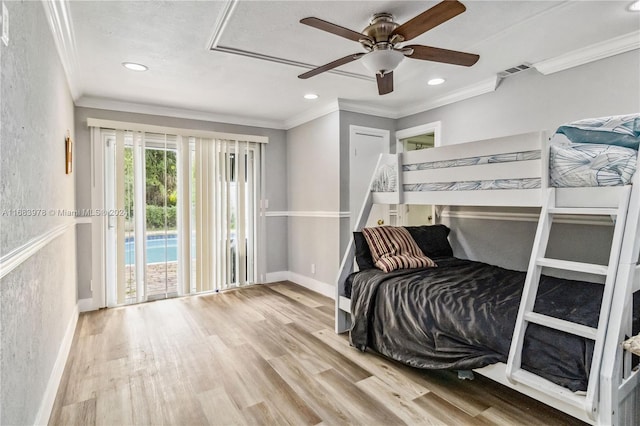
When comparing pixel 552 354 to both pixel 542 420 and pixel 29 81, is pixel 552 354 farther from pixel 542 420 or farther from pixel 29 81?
pixel 29 81

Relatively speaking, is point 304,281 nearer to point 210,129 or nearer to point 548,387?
point 210,129

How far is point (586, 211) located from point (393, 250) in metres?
1.52

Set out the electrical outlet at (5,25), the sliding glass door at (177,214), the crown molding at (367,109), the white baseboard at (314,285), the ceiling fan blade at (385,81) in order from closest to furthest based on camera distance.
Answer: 1. the electrical outlet at (5,25)
2. the ceiling fan blade at (385,81)
3. the sliding glass door at (177,214)
4. the crown molding at (367,109)
5. the white baseboard at (314,285)

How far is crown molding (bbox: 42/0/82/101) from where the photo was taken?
6.26 feet

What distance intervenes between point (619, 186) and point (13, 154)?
2.72 m

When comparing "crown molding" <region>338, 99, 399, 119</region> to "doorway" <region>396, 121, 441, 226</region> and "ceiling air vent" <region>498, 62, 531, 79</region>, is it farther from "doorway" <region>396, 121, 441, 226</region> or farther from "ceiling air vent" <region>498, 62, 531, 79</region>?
"ceiling air vent" <region>498, 62, 531, 79</region>

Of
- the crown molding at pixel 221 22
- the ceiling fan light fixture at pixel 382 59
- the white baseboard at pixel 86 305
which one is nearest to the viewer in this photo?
the crown molding at pixel 221 22

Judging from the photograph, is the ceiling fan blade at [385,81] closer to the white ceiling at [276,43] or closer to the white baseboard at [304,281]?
the white ceiling at [276,43]

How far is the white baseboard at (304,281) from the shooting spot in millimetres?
4230

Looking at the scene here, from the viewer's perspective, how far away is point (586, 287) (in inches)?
95.5

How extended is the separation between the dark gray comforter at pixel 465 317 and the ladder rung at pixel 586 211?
0.54m

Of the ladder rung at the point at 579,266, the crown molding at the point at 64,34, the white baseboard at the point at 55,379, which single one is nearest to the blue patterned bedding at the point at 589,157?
the ladder rung at the point at 579,266

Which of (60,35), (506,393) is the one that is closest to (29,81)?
(60,35)

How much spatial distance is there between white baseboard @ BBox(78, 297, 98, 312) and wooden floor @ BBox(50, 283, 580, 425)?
50cm
